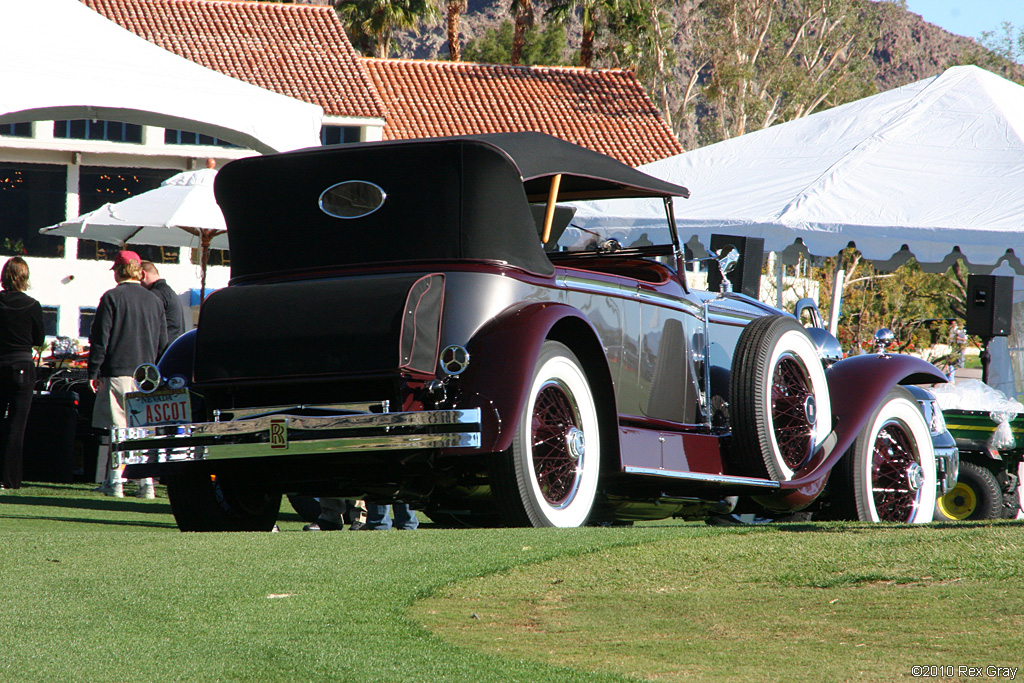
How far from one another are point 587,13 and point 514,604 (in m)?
40.7

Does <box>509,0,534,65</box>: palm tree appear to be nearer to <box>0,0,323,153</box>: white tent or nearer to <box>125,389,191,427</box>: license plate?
<box>0,0,323,153</box>: white tent

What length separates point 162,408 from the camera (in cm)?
564

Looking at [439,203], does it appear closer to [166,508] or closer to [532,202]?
[532,202]

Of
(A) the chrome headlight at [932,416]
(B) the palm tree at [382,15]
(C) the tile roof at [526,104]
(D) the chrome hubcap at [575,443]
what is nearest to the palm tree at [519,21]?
(B) the palm tree at [382,15]

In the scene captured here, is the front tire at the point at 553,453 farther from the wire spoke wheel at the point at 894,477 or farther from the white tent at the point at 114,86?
the white tent at the point at 114,86

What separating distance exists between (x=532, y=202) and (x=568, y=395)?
4.35 ft

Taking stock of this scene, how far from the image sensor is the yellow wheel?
10508mm

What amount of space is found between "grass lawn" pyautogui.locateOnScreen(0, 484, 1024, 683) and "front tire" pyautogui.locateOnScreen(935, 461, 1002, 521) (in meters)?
5.29

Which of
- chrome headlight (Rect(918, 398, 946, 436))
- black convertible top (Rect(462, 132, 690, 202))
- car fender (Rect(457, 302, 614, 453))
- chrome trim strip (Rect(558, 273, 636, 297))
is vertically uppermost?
black convertible top (Rect(462, 132, 690, 202))

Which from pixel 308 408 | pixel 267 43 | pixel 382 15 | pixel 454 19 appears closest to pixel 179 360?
pixel 308 408

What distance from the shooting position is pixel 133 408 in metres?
5.73

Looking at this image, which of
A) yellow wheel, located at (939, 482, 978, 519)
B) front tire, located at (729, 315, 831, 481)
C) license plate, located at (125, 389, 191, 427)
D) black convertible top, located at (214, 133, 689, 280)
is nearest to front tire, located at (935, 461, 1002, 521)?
yellow wheel, located at (939, 482, 978, 519)

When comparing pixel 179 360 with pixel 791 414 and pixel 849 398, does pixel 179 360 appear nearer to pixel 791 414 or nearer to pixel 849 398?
pixel 791 414

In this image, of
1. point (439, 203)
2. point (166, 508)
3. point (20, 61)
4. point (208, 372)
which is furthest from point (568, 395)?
point (20, 61)
